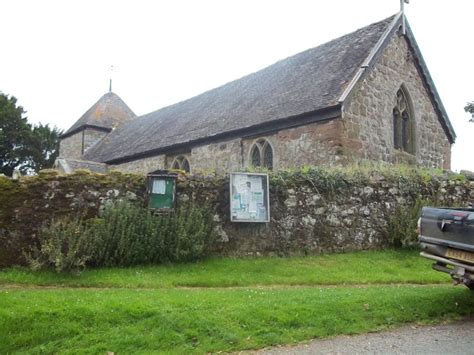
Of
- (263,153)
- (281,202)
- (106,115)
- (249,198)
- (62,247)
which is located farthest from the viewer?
(106,115)

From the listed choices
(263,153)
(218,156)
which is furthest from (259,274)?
(218,156)

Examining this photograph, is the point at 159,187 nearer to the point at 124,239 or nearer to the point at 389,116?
the point at 124,239

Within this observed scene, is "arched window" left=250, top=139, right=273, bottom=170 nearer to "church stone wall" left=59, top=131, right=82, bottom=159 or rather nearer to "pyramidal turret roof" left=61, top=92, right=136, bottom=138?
"pyramidal turret roof" left=61, top=92, right=136, bottom=138

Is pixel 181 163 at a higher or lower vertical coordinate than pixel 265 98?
lower

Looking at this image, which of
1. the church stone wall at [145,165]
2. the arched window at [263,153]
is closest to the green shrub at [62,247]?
the arched window at [263,153]

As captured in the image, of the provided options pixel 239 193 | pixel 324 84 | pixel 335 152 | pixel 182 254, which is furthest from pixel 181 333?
pixel 324 84

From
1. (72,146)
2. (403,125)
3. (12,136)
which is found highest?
(12,136)

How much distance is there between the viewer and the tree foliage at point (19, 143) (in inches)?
1651

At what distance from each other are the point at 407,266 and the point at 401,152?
951 cm

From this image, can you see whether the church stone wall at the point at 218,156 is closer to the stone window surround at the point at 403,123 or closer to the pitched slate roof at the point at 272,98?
the pitched slate roof at the point at 272,98

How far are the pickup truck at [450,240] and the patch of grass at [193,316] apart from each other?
0.73 m

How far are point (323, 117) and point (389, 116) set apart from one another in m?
4.18

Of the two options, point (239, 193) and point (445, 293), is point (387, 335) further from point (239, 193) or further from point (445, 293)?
point (239, 193)

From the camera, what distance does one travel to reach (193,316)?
645cm
